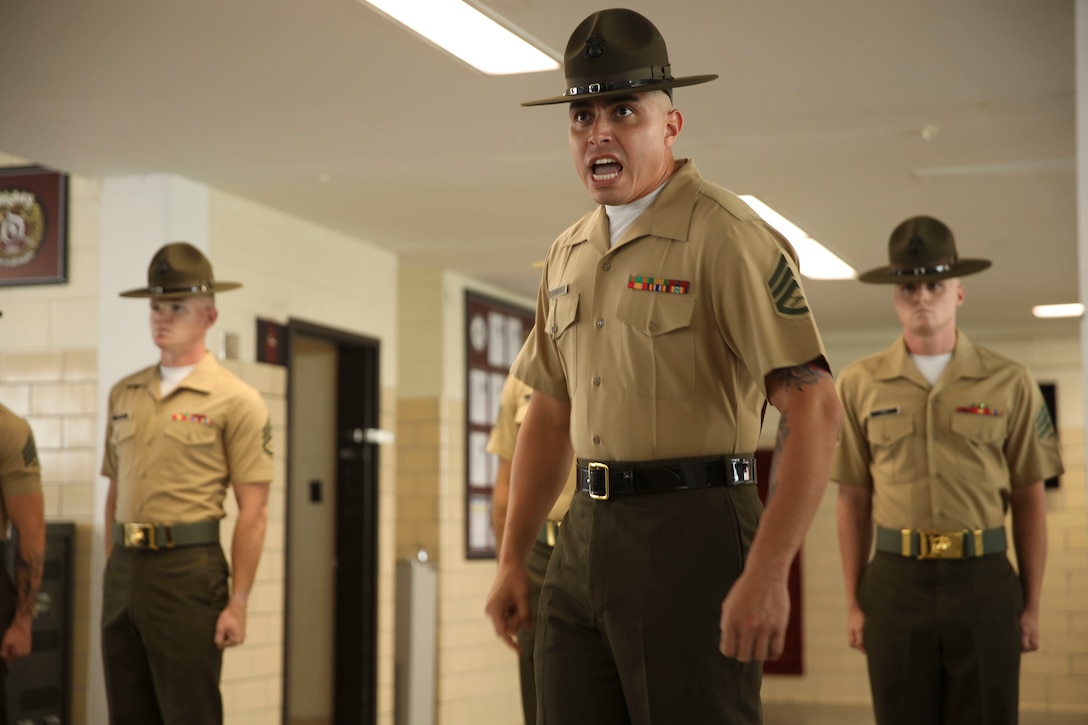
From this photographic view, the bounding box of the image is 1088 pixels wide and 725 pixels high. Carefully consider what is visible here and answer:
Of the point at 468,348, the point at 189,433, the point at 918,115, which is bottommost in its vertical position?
the point at 189,433

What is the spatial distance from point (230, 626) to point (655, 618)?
9.01 feet

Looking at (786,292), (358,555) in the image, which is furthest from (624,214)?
(358,555)

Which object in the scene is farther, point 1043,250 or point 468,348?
point 468,348

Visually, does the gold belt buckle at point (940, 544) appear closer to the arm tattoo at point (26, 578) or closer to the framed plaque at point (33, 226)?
the arm tattoo at point (26, 578)

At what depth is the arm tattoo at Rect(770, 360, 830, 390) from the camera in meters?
2.08

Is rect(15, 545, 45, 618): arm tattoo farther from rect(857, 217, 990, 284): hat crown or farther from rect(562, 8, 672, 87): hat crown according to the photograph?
rect(562, 8, 672, 87): hat crown

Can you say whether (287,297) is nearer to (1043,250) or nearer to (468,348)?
(468,348)

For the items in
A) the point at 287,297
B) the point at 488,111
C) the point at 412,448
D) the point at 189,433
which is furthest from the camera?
the point at 412,448

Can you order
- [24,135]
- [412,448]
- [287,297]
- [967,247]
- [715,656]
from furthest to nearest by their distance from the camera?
[412,448] < [967,247] < [287,297] < [24,135] < [715,656]

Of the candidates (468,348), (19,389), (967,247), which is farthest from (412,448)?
(967,247)

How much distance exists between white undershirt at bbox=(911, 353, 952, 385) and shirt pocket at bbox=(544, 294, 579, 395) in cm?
237

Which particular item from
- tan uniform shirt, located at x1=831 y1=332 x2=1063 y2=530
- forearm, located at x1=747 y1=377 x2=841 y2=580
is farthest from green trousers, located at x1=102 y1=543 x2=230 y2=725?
forearm, located at x1=747 y1=377 x2=841 y2=580

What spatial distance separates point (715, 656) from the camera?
6.94 ft

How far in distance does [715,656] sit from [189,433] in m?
2.94
